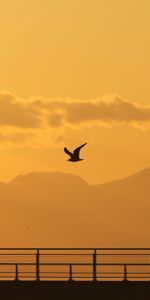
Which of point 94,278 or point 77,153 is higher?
point 77,153
